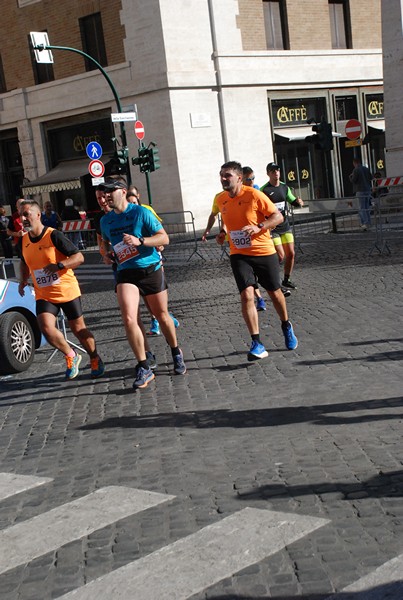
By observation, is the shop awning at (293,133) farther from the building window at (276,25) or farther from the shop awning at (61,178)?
the shop awning at (61,178)

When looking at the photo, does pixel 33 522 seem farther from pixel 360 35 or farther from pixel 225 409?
pixel 360 35

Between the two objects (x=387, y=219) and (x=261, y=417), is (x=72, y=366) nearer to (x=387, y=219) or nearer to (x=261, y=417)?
(x=261, y=417)

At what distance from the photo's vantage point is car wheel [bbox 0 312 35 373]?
30.8 ft

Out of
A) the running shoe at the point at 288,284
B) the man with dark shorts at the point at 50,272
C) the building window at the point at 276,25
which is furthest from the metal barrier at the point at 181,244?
the building window at the point at 276,25

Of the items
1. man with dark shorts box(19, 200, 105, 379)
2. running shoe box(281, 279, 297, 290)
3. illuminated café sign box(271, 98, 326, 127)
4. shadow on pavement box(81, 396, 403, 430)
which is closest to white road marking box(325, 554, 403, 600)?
shadow on pavement box(81, 396, 403, 430)

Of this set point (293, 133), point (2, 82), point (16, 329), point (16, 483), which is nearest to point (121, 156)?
point (293, 133)

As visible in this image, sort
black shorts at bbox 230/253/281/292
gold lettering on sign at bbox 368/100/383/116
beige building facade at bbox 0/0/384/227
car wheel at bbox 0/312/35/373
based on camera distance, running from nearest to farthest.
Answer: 1. black shorts at bbox 230/253/281/292
2. car wheel at bbox 0/312/35/373
3. beige building facade at bbox 0/0/384/227
4. gold lettering on sign at bbox 368/100/383/116

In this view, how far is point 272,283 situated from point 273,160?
83.3ft

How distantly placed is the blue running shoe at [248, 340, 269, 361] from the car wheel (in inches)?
102

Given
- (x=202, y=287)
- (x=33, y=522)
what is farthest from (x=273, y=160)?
(x=33, y=522)

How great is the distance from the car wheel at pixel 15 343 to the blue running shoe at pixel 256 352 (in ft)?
8.50

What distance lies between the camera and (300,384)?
24.6 feet

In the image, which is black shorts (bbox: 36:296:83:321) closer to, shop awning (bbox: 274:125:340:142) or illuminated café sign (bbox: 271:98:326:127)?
shop awning (bbox: 274:125:340:142)

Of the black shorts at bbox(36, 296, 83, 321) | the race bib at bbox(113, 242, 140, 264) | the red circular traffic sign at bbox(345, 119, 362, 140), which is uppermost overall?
the red circular traffic sign at bbox(345, 119, 362, 140)
